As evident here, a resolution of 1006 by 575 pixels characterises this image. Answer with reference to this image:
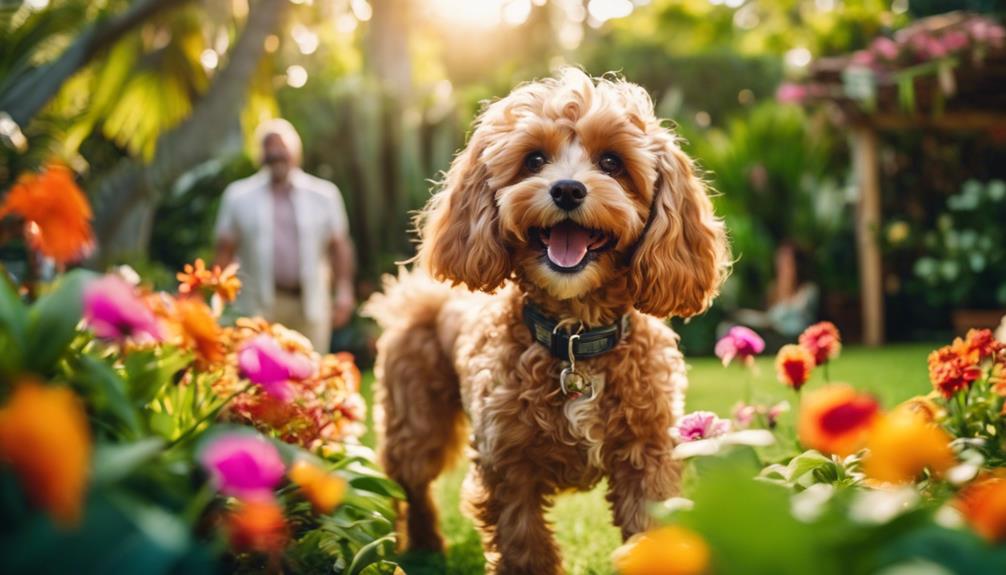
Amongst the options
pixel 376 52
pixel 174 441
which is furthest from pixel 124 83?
pixel 376 52

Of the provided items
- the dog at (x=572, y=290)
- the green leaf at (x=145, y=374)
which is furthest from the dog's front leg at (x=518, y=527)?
the green leaf at (x=145, y=374)

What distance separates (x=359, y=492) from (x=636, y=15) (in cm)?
2814

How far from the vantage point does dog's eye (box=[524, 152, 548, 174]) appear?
326cm

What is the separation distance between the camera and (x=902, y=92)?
9.48m

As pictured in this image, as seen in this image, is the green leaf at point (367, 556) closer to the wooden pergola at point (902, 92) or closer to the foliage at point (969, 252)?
the wooden pergola at point (902, 92)

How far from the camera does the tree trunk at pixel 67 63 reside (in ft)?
21.0

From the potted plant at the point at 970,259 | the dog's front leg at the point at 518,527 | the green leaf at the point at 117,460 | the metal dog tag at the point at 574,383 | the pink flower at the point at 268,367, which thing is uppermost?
the green leaf at the point at 117,460

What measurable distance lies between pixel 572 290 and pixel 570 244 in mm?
184

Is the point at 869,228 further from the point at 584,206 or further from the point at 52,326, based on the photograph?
the point at 52,326

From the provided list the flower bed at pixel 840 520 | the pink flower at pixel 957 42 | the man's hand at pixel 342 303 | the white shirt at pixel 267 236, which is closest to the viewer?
the flower bed at pixel 840 520

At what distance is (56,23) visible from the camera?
7168 mm

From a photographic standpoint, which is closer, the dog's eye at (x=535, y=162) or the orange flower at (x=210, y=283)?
the orange flower at (x=210, y=283)

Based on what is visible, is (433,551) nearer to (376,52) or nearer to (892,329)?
(892,329)

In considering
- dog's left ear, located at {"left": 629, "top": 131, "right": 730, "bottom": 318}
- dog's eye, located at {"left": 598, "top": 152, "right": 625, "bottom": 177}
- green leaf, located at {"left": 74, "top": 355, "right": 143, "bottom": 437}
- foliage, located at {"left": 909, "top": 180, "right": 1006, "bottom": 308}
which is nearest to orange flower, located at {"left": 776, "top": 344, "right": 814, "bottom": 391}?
dog's left ear, located at {"left": 629, "top": 131, "right": 730, "bottom": 318}
